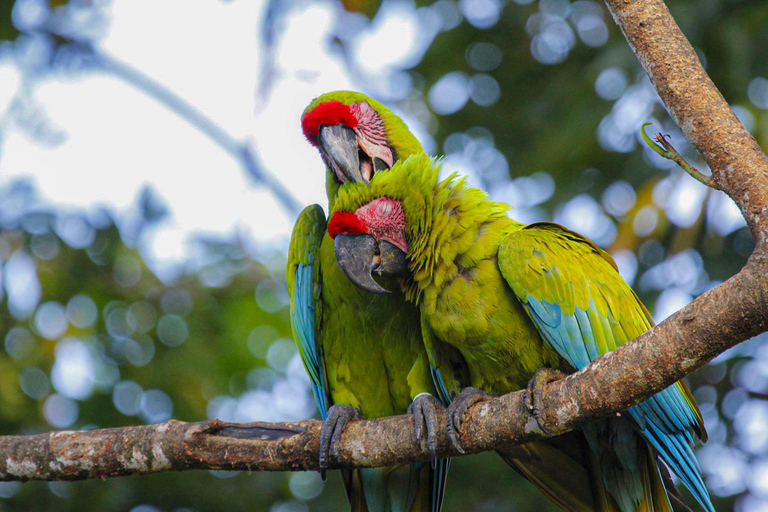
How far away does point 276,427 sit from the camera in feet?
8.02

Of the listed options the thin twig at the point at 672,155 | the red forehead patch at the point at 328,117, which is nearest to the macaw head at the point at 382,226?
the red forehead patch at the point at 328,117

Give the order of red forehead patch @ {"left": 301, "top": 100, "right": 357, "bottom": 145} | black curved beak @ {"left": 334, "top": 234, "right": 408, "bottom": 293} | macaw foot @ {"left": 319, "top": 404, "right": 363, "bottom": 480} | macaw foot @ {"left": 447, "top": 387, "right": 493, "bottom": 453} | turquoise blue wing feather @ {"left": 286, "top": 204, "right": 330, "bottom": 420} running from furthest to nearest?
red forehead patch @ {"left": 301, "top": 100, "right": 357, "bottom": 145}, turquoise blue wing feather @ {"left": 286, "top": 204, "right": 330, "bottom": 420}, black curved beak @ {"left": 334, "top": 234, "right": 408, "bottom": 293}, macaw foot @ {"left": 319, "top": 404, "right": 363, "bottom": 480}, macaw foot @ {"left": 447, "top": 387, "right": 493, "bottom": 453}

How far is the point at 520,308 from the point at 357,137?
1248 millimetres

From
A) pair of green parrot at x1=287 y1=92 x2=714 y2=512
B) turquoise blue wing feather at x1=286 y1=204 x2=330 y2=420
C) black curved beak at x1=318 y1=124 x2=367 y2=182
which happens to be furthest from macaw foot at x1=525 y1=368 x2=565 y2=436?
black curved beak at x1=318 y1=124 x2=367 y2=182

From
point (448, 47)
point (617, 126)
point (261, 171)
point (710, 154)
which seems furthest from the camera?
point (261, 171)

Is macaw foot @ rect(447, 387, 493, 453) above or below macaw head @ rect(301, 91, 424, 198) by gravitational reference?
below

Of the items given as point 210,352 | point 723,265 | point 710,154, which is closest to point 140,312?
point 210,352

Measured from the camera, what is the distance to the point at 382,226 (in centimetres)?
256

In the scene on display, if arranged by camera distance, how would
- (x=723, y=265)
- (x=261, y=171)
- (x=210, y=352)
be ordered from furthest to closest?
(x=261, y=171), (x=210, y=352), (x=723, y=265)

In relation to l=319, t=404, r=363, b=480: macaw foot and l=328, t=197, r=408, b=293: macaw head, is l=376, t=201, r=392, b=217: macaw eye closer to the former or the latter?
l=328, t=197, r=408, b=293: macaw head

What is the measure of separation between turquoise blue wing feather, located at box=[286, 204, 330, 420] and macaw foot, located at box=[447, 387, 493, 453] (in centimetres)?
76

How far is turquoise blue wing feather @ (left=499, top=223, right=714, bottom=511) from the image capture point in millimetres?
2318

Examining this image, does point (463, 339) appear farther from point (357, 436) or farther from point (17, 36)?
point (17, 36)

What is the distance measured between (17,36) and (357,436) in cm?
415
